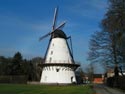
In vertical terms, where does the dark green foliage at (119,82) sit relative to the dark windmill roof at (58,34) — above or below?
below

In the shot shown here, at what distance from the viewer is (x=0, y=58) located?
127 meters

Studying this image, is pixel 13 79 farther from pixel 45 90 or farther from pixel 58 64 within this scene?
pixel 45 90

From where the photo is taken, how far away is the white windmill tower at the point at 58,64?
284 feet

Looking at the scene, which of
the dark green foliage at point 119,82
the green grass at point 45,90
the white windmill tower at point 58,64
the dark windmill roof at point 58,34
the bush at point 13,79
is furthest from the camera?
the bush at point 13,79

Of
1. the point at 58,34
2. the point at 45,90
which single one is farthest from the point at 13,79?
the point at 45,90

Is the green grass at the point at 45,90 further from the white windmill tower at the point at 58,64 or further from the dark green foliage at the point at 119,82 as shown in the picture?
the white windmill tower at the point at 58,64

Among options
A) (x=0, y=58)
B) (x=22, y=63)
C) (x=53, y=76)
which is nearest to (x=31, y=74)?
(x=22, y=63)

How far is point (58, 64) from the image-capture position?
284 feet

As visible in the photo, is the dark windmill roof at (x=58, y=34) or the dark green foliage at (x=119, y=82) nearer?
the dark green foliage at (x=119, y=82)

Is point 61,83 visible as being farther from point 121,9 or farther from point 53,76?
point 121,9

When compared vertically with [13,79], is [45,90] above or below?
below

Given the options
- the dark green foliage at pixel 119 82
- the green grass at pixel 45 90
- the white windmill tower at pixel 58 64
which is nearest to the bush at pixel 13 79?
the white windmill tower at pixel 58 64

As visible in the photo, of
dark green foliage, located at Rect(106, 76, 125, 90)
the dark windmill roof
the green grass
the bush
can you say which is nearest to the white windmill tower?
the dark windmill roof

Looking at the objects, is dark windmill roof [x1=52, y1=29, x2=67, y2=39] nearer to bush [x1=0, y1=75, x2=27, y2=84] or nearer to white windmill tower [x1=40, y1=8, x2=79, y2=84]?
white windmill tower [x1=40, y1=8, x2=79, y2=84]
